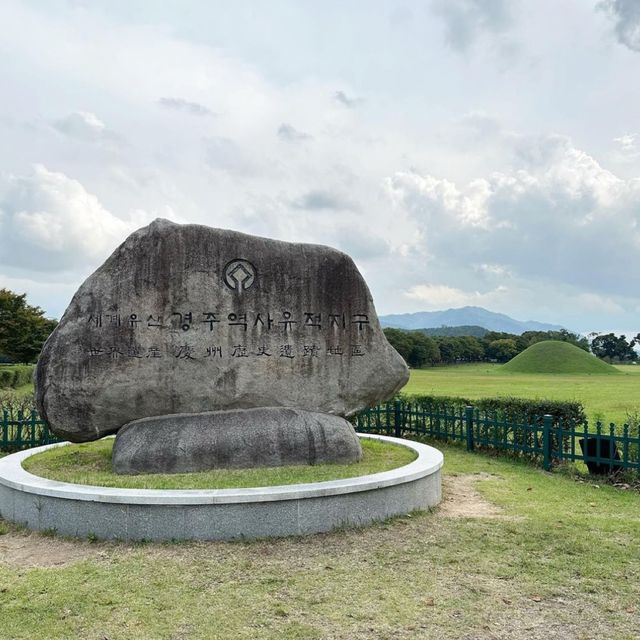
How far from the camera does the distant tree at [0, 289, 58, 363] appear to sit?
37281 millimetres

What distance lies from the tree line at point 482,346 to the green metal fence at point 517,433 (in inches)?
1973

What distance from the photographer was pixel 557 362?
59219mm

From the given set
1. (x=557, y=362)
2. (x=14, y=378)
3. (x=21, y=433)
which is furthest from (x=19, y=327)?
(x=557, y=362)

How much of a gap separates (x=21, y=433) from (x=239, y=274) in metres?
6.95

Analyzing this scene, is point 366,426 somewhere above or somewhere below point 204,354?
below

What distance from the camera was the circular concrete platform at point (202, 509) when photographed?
22.3 feet

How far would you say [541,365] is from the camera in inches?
2325

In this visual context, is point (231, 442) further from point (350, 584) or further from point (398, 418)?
point (398, 418)

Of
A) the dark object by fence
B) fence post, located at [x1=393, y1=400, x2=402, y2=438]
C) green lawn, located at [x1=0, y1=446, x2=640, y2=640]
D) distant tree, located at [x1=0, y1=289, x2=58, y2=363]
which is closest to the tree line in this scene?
distant tree, located at [x1=0, y1=289, x2=58, y2=363]

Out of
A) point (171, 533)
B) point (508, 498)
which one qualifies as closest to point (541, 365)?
point (508, 498)

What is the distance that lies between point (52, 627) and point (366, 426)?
11.5 meters

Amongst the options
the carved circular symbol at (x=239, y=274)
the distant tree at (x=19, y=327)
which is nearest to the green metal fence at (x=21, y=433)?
the carved circular symbol at (x=239, y=274)

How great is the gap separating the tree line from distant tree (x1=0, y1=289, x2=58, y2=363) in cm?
3653

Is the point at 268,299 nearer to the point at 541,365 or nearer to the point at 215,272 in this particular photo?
the point at 215,272
